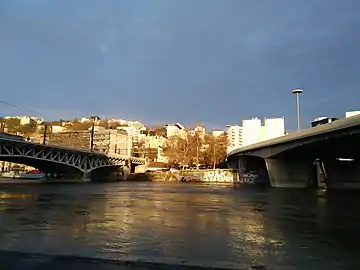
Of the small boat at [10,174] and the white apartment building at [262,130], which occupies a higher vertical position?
the white apartment building at [262,130]

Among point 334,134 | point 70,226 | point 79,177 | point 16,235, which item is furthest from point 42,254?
point 79,177

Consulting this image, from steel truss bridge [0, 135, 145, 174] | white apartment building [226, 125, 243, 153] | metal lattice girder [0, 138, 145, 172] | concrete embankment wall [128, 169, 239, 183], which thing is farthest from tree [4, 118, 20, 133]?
white apartment building [226, 125, 243, 153]

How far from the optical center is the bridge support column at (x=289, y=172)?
224ft

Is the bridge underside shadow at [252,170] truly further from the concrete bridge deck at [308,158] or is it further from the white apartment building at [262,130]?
the concrete bridge deck at [308,158]

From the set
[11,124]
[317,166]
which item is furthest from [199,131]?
[317,166]

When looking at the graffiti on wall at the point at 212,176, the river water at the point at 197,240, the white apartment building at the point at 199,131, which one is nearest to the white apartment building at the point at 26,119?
the graffiti on wall at the point at 212,176

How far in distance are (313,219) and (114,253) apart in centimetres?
1299

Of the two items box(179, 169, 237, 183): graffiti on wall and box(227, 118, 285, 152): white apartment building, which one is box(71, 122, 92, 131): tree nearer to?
box(179, 169, 237, 183): graffiti on wall

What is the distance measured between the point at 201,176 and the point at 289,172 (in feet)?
165

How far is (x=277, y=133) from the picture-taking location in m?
118

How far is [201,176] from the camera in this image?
11744cm

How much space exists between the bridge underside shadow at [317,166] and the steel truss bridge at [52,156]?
167ft

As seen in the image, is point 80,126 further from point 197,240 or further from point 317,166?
point 197,240

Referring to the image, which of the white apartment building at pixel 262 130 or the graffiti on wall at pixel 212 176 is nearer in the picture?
the graffiti on wall at pixel 212 176
